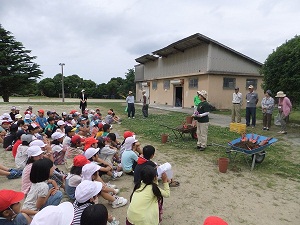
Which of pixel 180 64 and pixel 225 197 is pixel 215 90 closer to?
pixel 180 64

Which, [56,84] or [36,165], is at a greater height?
[56,84]

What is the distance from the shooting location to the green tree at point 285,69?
10.7 meters

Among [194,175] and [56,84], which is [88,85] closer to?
[56,84]

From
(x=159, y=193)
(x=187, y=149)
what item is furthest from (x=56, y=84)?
(x=159, y=193)

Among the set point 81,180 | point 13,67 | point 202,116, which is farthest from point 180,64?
point 13,67

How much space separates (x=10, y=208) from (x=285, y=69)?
40.1 ft

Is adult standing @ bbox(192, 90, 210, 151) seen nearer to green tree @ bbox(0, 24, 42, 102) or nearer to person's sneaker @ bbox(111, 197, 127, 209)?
person's sneaker @ bbox(111, 197, 127, 209)

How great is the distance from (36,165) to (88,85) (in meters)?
58.2

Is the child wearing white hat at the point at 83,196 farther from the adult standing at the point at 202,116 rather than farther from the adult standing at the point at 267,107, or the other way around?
the adult standing at the point at 267,107

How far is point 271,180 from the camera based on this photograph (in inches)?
194

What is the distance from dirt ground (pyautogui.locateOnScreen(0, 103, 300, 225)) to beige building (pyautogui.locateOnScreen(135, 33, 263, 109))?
13.9 meters

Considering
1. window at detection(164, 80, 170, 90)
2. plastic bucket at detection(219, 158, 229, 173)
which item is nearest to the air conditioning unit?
window at detection(164, 80, 170, 90)

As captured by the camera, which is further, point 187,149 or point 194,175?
point 187,149

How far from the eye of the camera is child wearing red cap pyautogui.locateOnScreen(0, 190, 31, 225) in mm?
2299
